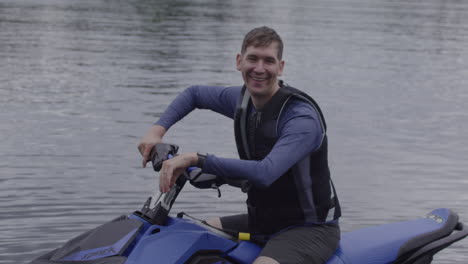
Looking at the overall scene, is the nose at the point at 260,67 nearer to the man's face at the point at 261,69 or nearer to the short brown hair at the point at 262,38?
the man's face at the point at 261,69

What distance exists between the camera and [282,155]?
3.94 meters

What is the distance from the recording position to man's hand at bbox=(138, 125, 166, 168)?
4.28 m

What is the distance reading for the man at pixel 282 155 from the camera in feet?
13.3

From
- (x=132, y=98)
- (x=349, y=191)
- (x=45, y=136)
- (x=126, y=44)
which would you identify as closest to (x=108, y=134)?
(x=45, y=136)

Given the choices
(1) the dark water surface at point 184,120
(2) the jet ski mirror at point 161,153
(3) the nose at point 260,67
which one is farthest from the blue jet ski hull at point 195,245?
(1) the dark water surface at point 184,120

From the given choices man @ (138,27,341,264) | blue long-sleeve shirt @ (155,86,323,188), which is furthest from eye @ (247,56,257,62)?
blue long-sleeve shirt @ (155,86,323,188)

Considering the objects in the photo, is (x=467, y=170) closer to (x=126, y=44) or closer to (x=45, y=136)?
(x=45, y=136)

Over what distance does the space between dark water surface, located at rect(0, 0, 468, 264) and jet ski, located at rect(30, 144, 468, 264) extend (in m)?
2.72

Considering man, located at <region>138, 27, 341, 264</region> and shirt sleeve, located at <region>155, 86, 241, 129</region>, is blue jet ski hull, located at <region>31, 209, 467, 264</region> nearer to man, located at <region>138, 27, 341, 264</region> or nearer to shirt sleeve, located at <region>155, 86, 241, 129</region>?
man, located at <region>138, 27, 341, 264</region>

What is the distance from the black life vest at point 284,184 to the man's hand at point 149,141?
526 mm

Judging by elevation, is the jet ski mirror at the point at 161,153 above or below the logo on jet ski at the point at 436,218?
above

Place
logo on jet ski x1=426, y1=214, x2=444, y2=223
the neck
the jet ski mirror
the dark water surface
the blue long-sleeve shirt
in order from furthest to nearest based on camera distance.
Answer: the dark water surface → logo on jet ski x1=426, y1=214, x2=444, y2=223 → the neck → the jet ski mirror → the blue long-sleeve shirt

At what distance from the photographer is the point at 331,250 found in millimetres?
4254

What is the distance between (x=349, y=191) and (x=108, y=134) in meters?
4.13
